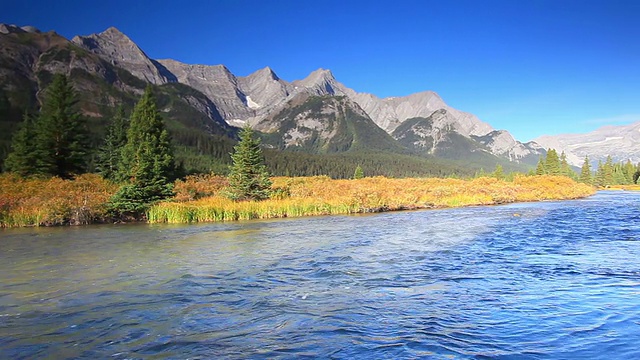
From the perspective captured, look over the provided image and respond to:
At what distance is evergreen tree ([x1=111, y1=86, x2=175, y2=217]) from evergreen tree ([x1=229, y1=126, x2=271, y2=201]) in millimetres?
6086

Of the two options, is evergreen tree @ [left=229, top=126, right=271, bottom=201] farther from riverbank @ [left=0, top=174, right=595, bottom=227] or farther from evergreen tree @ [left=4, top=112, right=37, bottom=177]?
evergreen tree @ [left=4, top=112, right=37, bottom=177]

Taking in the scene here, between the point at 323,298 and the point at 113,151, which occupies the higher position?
the point at 113,151

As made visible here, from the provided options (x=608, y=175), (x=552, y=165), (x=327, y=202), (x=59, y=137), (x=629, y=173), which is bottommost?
(x=327, y=202)

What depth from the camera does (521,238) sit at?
72.0ft

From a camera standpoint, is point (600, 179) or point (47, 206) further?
Result: point (600, 179)

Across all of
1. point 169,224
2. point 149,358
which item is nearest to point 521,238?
point 149,358

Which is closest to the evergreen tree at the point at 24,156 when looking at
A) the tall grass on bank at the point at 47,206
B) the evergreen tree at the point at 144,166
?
the evergreen tree at the point at 144,166

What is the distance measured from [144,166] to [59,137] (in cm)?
2150

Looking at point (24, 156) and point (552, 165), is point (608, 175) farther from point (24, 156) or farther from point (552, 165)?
point (24, 156)

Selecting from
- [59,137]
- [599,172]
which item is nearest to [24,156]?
[59,137]

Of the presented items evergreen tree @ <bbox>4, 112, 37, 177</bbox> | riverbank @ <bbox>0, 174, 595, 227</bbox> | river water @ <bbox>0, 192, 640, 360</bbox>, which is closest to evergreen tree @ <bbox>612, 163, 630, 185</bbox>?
riverbank @ <bbox>0, 174, 595, 227</bbox>

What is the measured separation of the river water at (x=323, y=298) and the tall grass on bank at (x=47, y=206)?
9.43 meters

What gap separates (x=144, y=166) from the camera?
38.0 metres

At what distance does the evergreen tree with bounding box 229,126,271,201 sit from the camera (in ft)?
140
